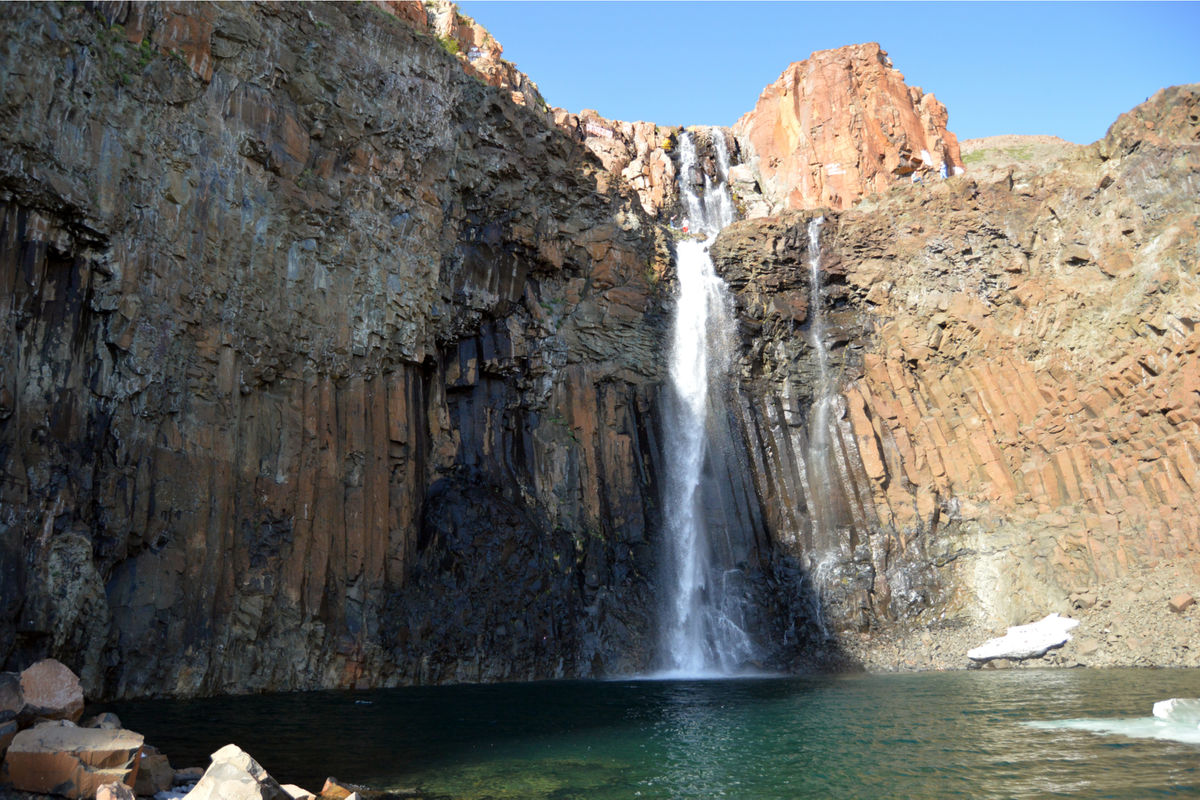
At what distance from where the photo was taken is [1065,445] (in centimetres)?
2875

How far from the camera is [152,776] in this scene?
9812 millimetres

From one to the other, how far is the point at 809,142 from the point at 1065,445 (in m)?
20.1

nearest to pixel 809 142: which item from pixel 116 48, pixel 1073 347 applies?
pixel 1073 347

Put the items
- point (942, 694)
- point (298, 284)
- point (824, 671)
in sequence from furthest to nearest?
point (824, 671)
point (298, 284)
point (942, 694)

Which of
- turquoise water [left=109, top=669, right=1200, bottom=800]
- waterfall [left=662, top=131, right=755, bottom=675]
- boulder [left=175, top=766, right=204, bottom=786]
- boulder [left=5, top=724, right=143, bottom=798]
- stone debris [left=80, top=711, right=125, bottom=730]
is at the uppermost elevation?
waterfall [left=662, top=131, right=755, bottom=675]

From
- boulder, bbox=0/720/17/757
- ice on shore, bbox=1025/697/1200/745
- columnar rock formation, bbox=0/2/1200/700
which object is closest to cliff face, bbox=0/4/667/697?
columnar rock formation, bbox=0/2/1200/700

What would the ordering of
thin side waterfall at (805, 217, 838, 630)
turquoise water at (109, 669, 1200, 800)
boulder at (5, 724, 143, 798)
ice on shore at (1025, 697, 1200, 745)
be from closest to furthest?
boulder at (5, 724, 143, 798)
turquoise water at (109, 669, 1200, 800)
ice on shore at (1025, 697, 1200, 745)
thin side waterfall at (805, 217, 838, 630)

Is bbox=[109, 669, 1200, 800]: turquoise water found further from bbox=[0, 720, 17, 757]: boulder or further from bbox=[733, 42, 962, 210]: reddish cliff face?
bbox=[733, 42, 962, 210]: reddish cliff face

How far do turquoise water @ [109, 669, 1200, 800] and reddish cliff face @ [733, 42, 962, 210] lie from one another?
83.9ft

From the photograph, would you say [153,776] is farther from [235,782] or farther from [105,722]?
[105,722]

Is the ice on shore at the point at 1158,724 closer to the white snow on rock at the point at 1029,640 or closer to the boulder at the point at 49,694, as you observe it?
the white snow on rock at the point at 1029,640

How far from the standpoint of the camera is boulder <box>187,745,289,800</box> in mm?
8234

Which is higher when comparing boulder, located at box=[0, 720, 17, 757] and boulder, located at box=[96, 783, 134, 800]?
boulder, located at box=[0, 720, 17, 757]

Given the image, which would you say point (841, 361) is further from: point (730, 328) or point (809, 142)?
point (809, 142)
